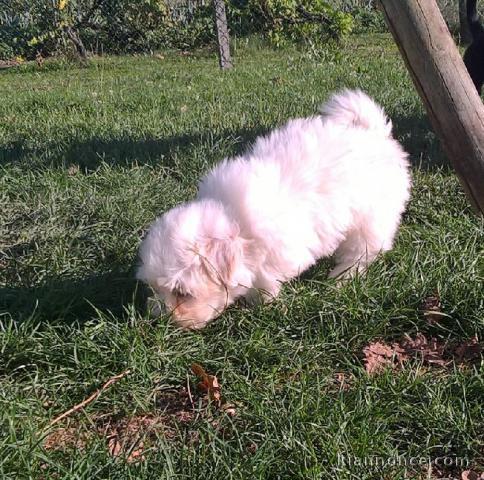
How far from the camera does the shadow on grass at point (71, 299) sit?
3078 millimetres

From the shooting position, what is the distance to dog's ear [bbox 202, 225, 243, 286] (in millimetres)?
2809

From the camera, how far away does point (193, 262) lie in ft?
9.10

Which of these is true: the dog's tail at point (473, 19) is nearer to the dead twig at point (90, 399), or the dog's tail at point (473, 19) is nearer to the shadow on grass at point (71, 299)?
the shadow on grass at point (71, 299)

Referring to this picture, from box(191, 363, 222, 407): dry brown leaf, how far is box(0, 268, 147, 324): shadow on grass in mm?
524

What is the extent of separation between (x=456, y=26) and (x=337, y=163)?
1650cm

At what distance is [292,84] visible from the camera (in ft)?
26.9

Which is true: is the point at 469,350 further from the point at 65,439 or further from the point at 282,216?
the point at 65,439

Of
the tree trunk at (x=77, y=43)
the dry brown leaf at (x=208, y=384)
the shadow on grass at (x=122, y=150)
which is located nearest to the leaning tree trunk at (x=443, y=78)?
the dry brown leaf at (x=208, y=384)

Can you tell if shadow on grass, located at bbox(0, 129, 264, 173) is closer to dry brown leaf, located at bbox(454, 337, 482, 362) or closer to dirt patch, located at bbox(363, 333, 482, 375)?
dirt patch, located at bbox(363, 333, 482, 375)

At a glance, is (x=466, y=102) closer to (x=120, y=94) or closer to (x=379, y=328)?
(x=379, y=328)

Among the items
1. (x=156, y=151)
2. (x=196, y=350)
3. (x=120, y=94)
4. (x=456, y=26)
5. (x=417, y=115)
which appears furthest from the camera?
(x=456, y=26)


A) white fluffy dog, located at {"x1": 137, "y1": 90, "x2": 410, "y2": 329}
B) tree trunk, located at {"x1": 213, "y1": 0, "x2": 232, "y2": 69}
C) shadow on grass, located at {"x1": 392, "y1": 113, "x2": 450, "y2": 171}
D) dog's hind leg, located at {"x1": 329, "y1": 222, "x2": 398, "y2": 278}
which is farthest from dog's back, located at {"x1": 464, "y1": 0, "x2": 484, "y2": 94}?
tree trunk, located at {"x1": 213, "y1": 0, "x2": 232, "y2": 69}

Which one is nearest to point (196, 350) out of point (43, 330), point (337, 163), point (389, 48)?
point (43, 330)

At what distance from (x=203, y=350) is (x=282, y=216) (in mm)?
747
